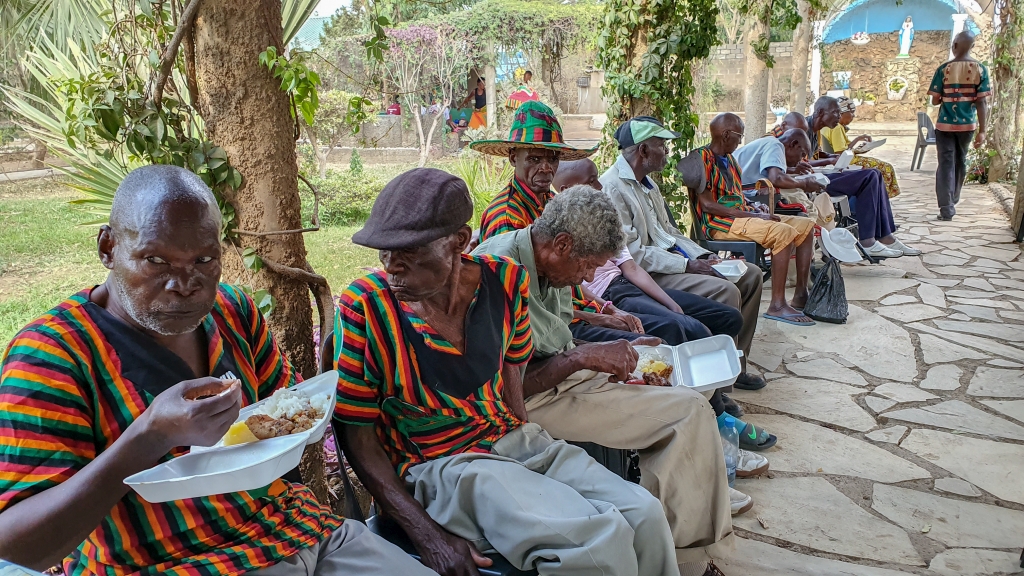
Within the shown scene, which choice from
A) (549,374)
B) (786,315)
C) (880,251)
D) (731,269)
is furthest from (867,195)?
(549,374)

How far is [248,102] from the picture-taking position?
239 cm

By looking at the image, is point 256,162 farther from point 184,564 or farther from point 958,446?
point 958,446

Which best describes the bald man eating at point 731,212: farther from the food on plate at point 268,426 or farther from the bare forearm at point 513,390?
the food on plate at point 268,426

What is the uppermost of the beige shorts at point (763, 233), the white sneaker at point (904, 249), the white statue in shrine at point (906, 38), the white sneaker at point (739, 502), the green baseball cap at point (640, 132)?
the white statue in shrine at point (906, 38)

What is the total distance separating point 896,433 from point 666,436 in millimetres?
2111

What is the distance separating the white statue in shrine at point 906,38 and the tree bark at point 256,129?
25337 mm

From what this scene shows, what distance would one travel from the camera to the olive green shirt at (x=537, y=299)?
A: 267cm

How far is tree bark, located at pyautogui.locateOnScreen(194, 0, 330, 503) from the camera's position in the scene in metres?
2.34

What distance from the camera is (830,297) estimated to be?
5570 millimetres

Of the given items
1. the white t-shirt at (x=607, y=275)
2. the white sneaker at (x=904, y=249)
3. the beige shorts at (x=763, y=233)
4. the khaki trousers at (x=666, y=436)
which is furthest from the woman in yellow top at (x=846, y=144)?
the khaki trousers at (x=666, y=436)

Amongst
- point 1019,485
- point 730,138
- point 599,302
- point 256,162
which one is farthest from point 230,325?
point 730,138

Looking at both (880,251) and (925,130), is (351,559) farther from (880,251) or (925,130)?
(925,130)

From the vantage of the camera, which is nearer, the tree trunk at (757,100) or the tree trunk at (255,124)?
the tree trunk at (255,124)

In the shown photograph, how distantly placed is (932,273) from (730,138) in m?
3.02
